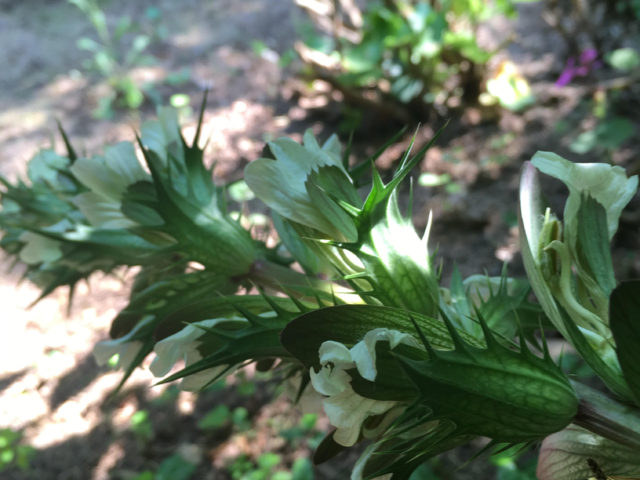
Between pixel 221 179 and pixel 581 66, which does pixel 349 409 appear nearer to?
pixel 221 179

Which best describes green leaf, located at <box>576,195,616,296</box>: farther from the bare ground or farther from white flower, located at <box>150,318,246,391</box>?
the bare ground

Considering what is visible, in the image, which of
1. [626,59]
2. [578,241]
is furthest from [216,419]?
[626,59]

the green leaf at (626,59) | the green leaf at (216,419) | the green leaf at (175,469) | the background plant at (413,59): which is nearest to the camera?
the green leaf at (175,469)

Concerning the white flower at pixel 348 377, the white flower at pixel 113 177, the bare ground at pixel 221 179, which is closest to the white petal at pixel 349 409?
the white flower at pixel 348 377

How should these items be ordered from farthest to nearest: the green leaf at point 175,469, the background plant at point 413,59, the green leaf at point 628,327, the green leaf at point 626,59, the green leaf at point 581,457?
the background plant at point 413,59
the green leaf at point 626,59
the green leaf at point 175,469
the green leaf at point 581,457
the green leaf at point 628,327

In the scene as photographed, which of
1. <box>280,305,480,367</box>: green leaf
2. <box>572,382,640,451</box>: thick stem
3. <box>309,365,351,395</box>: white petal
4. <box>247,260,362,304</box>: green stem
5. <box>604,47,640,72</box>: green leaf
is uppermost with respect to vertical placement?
<box>280,305,480,367</box>: green leaf

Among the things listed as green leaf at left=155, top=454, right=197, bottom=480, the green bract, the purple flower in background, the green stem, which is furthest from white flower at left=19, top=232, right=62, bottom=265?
the purple flower in background

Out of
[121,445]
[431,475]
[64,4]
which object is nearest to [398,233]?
[431,475]

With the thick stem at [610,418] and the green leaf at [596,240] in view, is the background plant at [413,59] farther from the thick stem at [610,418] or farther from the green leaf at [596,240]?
A: the thick stem at [610,418]
